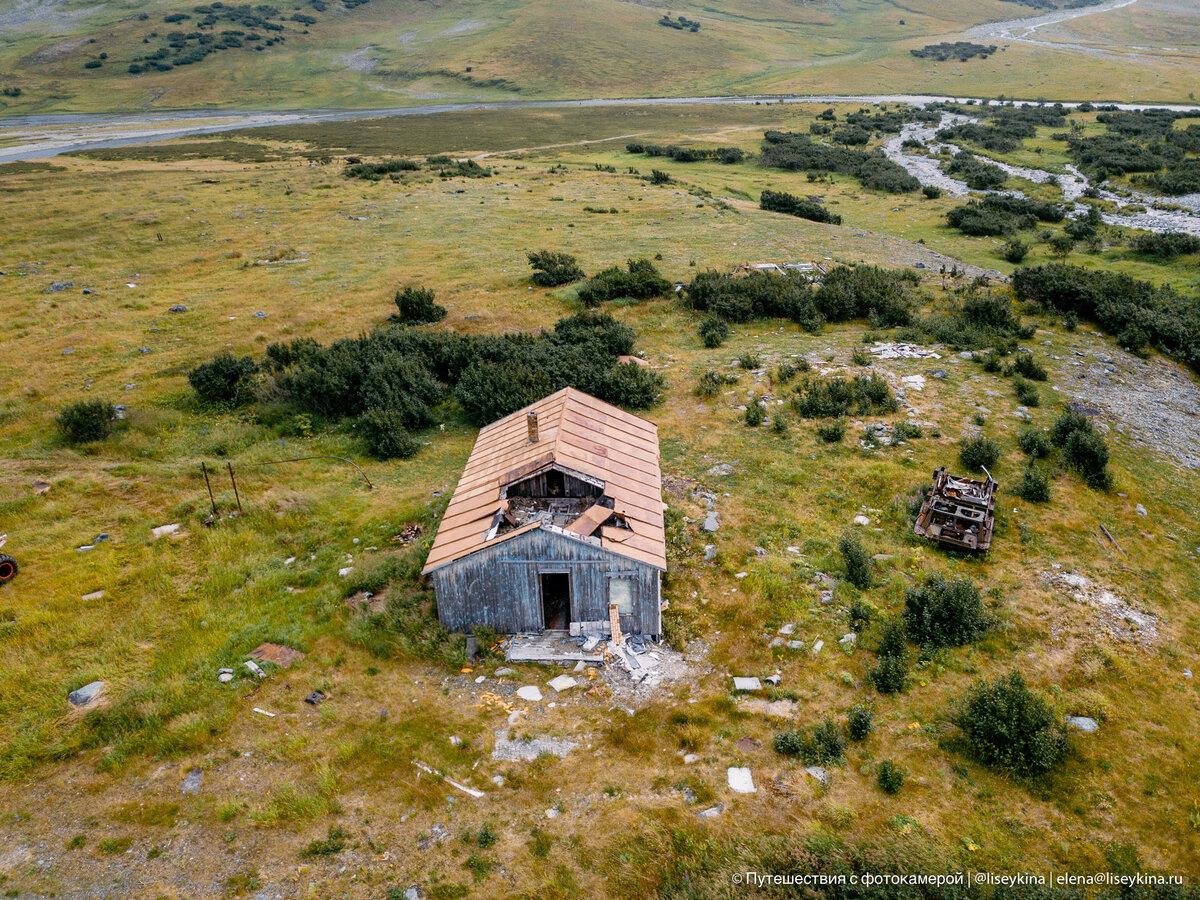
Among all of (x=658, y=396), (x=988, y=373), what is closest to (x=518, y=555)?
(x=658, y=396)

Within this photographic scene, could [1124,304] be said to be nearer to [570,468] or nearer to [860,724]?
[860,724]

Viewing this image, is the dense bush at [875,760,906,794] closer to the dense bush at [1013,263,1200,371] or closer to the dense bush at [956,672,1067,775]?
the dense bush at [956,672,1067,775]

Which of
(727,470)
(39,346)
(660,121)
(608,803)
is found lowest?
(608,803)

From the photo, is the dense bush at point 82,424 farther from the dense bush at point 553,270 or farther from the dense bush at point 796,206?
the dense bush at point 796,206

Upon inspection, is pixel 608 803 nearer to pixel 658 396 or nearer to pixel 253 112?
pixel 658 396

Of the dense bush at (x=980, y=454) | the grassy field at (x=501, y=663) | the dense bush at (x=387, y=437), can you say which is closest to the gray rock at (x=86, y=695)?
the grassy field at (x=501, y=663)
